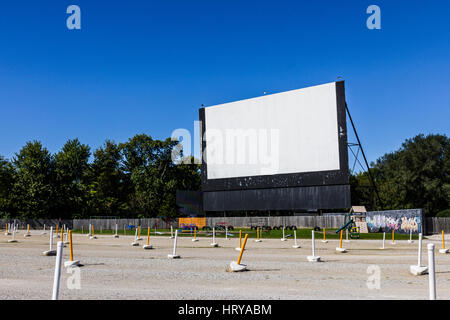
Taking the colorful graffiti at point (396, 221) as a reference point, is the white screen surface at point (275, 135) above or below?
above

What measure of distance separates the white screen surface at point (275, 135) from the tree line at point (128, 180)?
774 inches

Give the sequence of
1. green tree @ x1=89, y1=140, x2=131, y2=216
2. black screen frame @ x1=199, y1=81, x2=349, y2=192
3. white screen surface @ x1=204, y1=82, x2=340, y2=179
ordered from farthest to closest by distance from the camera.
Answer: green tree @ x1=89, y1=140, x2=131, y2=216 < white screen surface @ x1=204, y1=82, x2=340, y2=179 < black screen frame @ x1=199, y1=81, x2=349, y2=192

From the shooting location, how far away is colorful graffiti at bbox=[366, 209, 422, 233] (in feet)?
151

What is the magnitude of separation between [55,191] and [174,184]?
81.9ft

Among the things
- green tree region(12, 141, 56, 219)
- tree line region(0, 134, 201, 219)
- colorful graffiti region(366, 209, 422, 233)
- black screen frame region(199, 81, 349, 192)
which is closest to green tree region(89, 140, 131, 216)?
tree line region(0, 134, 201, 219)

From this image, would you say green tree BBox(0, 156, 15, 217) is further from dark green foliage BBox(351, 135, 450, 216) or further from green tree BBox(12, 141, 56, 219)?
dark green foliage BBox(351, 135, 450, 216)

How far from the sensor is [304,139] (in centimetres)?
5981

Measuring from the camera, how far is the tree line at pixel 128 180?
7925 centimetres

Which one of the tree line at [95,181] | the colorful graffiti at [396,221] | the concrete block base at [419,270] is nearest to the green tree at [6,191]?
the tree line at [95,181]

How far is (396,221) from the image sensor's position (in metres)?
48.8

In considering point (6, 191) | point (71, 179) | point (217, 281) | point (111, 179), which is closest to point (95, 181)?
point (111, 179)

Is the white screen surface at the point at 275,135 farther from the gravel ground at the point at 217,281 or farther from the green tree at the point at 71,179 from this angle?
the gravel ground at the point at 217,281

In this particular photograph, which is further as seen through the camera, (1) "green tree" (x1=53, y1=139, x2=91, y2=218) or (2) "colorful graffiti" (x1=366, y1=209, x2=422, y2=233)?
(1) "green tree" (x1=53, y1=139, x2=91, y2=218)

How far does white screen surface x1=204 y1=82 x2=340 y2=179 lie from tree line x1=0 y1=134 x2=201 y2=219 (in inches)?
770
